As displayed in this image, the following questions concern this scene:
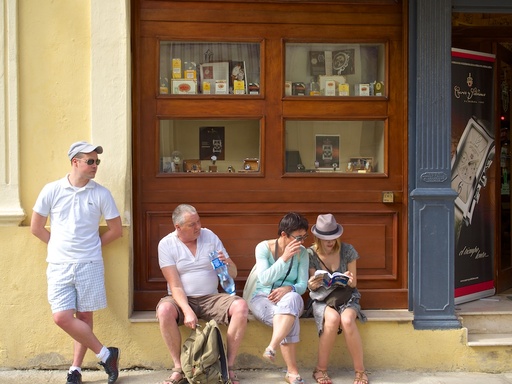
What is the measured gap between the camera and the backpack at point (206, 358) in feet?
17.6

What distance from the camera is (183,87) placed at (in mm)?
6254

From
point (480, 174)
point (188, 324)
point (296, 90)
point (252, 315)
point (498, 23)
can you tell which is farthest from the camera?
point (498, 23)

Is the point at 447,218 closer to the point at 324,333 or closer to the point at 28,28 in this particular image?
the point at 324,333

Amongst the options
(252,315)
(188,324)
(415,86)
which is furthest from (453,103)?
(188,324)

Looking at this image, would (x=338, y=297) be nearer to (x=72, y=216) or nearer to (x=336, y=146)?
(x=336, y=146)

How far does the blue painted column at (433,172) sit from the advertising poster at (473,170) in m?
0.53

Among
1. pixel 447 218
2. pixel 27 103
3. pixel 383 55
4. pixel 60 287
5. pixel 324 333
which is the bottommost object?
pixel 324 333

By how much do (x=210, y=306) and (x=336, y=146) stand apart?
5.76 ft

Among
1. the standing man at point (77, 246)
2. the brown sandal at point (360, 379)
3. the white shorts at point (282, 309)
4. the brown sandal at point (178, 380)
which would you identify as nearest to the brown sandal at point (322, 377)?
the brown sandal at point (360, 379)

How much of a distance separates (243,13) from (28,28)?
172 cm

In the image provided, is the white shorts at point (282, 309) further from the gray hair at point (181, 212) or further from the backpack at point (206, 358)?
the gray hair at point (181, 212)

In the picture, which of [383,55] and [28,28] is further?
[383,55]

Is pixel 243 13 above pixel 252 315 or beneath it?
above

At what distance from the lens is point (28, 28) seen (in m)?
5.93
